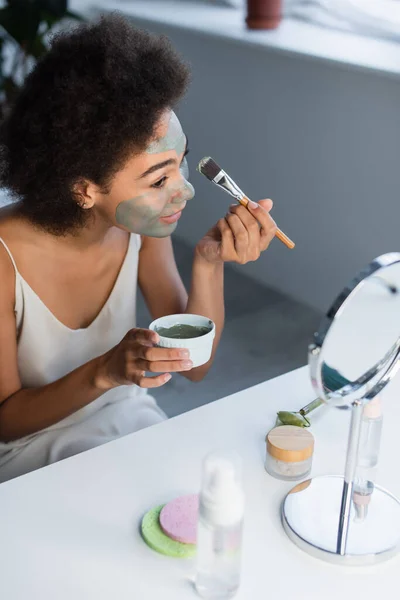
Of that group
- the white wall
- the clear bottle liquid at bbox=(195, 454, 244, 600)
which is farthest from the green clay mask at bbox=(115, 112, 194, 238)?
the white wall

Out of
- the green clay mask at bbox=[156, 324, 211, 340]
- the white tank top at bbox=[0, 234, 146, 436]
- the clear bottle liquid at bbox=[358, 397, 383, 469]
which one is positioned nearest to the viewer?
the clear bottle liquid at bbox=[358, 397, 383, 469]

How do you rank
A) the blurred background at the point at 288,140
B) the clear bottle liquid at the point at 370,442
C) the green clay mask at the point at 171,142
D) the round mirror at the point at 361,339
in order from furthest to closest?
the blurred background at the point at 288,140 → the green clay mask at the point at 171,142 → the clear bottle liquid at the point at 370,442 → the round mirror at the point at 361,339

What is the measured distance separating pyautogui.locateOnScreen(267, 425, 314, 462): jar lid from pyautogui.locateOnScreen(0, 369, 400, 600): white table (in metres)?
0.03

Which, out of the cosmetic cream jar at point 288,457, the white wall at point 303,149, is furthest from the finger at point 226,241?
the white wall at point 303,149

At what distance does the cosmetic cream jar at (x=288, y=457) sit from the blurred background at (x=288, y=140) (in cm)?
108

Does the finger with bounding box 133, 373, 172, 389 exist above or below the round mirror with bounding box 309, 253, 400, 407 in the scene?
below

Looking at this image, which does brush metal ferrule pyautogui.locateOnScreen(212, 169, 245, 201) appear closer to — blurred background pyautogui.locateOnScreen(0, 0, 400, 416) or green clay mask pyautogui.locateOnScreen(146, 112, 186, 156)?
green clay mask pyautogui.locateOnScreen(146, 112, 186, 156)

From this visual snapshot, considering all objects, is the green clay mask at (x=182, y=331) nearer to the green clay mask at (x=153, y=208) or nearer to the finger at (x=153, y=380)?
the finger at (x=153, y=380)

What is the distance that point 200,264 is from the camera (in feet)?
3.86

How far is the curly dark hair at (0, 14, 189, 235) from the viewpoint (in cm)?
100

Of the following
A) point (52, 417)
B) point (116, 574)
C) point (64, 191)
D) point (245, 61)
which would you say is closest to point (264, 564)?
point (116, 574)

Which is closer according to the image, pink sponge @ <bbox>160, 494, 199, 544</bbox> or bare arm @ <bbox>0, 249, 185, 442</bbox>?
pink sponge @ <bbox>160, 494, 199, 544</bbox>

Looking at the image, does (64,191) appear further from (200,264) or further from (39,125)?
(200,264)

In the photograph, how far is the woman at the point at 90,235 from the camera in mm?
1000
